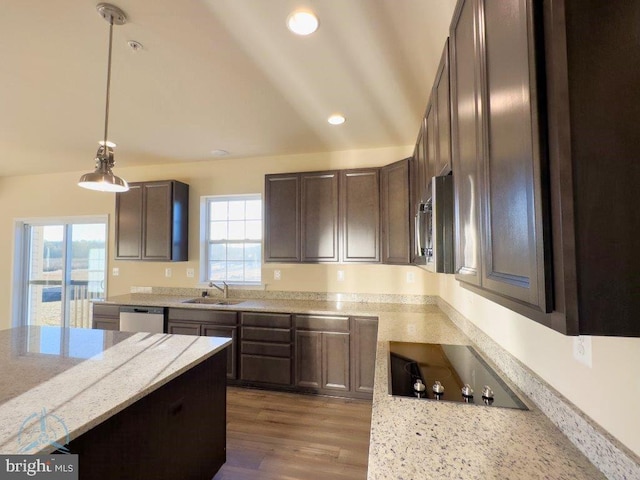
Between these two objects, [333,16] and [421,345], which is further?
[421,345]

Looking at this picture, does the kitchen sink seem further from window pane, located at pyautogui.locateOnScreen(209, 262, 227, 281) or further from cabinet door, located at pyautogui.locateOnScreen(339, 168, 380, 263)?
cabinet door, located at pyautogui.locateOnScreen(339, 168, 380, 263)

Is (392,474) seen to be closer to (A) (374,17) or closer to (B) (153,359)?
(B) (153,359)

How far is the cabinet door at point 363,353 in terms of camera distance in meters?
2.88

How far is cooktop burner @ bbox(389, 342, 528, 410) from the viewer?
47.4 inches

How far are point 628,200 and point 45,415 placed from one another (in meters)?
Result: 1.65

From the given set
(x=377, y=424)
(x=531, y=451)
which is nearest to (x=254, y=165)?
(x=377, y=424)

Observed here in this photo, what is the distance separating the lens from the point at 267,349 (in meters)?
3.09

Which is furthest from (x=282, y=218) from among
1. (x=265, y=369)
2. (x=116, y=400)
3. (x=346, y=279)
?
(x=116, y=400)

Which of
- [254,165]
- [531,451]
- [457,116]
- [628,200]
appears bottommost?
[531,451]

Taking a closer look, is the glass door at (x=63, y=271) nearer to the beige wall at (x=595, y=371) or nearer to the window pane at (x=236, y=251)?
the window pane at (x=236, y=251)

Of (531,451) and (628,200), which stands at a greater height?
(628,200)

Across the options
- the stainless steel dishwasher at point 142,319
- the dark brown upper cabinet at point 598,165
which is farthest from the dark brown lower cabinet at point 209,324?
the dark brown upper cabinet at point 598,165

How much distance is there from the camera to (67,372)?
136cm

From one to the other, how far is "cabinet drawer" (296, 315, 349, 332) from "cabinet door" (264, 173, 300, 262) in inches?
26.1
